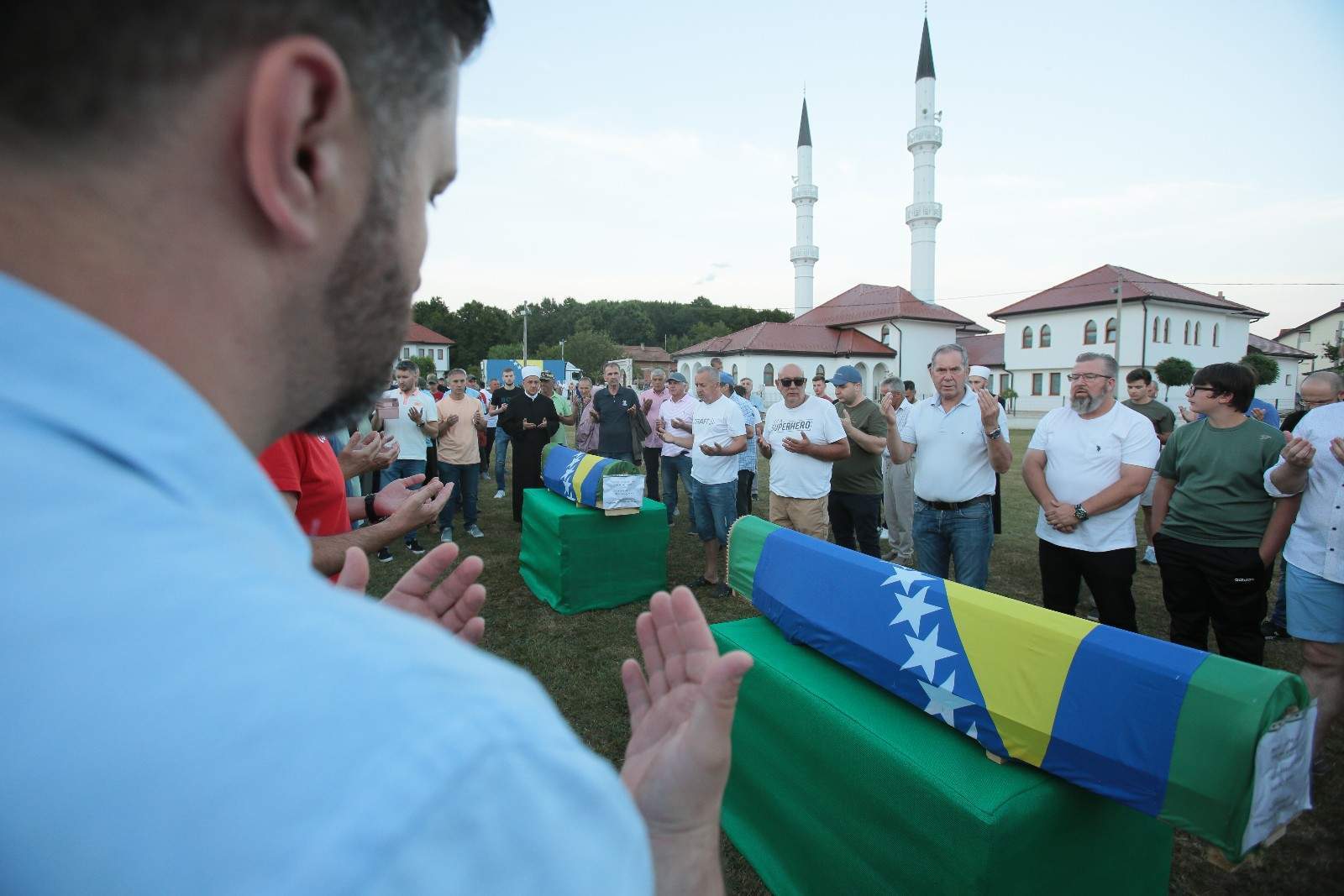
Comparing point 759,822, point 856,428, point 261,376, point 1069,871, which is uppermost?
point 261,376

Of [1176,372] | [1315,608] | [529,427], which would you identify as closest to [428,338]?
[1176,372]

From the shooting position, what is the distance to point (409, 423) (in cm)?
721

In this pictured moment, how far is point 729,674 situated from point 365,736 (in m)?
0.54

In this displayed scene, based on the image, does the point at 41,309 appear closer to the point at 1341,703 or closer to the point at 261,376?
the point at 261,376

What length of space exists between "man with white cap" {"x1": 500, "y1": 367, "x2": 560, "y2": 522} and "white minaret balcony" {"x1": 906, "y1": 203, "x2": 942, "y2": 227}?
43084 mm

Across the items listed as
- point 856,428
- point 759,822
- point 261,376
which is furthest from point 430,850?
point 856,428

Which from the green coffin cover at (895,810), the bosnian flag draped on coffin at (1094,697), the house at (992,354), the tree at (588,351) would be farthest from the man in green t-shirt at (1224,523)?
the tree at (588,351)

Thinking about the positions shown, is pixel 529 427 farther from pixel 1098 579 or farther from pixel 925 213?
pixel 925 213

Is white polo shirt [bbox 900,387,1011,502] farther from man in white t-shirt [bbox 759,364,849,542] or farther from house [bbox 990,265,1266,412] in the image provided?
house [bbox 990,265,1266,412]

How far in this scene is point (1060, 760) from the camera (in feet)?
6.57

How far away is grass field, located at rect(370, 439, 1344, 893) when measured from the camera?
2.83 meters

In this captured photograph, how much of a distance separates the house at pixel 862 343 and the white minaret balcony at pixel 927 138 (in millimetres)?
10057

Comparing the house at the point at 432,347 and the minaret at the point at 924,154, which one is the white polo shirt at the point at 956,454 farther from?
the house at the point at 432,347

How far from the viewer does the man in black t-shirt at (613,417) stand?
8.41 meters
